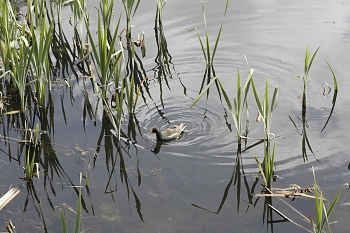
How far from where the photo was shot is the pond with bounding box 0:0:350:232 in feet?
17.5

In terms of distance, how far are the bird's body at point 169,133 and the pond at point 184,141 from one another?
80 mm

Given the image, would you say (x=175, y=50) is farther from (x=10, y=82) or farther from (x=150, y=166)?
(x=150, y=166)

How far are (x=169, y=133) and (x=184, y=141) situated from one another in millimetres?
234

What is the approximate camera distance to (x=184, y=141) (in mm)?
6625

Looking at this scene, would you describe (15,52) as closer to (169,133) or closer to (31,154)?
(31,154)

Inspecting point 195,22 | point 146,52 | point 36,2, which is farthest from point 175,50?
point 36,2

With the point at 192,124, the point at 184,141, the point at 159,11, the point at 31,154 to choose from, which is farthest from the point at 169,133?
the point at 159,11

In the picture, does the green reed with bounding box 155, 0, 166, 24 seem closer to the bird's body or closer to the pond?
the pond

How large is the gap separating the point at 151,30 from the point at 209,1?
1723mm

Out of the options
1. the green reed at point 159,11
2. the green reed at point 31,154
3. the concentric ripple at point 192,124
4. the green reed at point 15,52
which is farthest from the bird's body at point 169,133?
the green reed at point 159,11

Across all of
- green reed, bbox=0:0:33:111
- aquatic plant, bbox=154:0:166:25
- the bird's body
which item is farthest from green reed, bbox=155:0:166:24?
the bird's body

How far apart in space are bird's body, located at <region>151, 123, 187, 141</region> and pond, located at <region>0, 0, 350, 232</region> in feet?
0.26

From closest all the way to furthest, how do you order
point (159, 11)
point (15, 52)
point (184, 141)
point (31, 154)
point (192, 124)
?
point (31, 154) < point (184, 141) < point (15, 52) < point (192, 124) < point (159, 11)

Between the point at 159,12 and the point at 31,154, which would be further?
the point at 159,12
